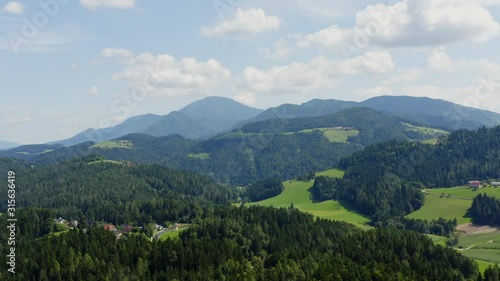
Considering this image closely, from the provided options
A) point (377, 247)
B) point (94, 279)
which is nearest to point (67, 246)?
point (94, 279)

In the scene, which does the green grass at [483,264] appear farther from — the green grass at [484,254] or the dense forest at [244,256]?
the dense forest at [244,256]

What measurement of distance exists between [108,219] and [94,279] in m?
95.1

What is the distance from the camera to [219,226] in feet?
493

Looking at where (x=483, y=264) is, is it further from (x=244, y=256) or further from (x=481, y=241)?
(x=244, y=256)

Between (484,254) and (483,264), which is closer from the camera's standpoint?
(483,264)

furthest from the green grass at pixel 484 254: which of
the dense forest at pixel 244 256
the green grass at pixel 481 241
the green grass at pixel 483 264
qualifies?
the dense forest at pixel 244 256

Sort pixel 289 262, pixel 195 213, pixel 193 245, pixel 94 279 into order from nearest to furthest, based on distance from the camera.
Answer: pixel 94 279
pixel 289 262
pixel 193 245
pixel 195 213

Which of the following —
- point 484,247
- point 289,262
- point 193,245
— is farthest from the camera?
point 484,247

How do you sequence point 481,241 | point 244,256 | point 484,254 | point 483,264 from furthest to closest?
1. point 481,241
2. point 484,254
3. point 483,264
4. point 244,256

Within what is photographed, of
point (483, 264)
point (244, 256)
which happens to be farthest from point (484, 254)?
point (244, 256)

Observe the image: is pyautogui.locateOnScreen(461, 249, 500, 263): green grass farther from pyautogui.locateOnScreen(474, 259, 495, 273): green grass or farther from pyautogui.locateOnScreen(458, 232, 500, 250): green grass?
pyautogui.locateOnScreen(458, 232, 500, 250): green grass

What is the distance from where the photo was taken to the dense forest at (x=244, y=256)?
Answer: 107 meters

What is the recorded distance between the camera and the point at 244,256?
129 meters

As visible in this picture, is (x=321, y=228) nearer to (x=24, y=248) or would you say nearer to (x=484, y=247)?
(x=484, y=247)
